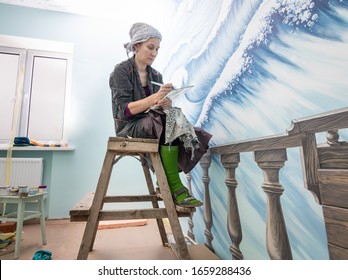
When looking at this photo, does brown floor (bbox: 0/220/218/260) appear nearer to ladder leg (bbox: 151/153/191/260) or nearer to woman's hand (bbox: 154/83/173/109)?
ladder leg (bbox: 151/153/191/260)

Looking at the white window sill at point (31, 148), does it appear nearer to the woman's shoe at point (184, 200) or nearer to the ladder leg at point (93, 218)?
the ladder leg at point (93, 218)

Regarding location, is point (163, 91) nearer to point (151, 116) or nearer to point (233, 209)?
point (151, 116)

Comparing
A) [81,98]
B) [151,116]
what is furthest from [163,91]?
[81,98]

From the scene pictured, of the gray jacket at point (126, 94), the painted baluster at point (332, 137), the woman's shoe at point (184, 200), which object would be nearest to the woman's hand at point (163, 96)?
the gray jacket at point (126, 94)

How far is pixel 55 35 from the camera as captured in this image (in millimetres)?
2623

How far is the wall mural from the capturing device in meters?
0.64

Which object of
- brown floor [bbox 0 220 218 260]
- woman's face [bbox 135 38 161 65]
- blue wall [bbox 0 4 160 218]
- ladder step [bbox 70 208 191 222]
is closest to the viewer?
ladder step [bbox 70 208 191 222]

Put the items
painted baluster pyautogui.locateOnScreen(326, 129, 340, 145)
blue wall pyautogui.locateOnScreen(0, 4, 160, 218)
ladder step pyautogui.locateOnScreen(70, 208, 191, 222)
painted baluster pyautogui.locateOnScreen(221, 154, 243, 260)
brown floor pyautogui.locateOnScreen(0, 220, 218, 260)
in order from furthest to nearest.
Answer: blue wall pyautogui.locateOnScreen(0, 4, 160, 218) < brown floor pyautogui.locateOnScreen(0, 220, 218, 260) < painted baluster pyautogui.locateOnScreen(221, 154, 243, 260) < ladder step pyautogui.locateOnScreen(70, 208, 191, 222) < painted baluster pyautogui.locateOnScreen(326, 129, 340, 145)

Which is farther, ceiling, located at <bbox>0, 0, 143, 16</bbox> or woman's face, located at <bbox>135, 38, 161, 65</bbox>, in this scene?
ceiling, located at <bbox>0, 0, 143, 16</bbox>

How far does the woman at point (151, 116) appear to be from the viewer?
3.20 feet

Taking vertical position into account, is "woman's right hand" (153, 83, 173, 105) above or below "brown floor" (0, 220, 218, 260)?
above

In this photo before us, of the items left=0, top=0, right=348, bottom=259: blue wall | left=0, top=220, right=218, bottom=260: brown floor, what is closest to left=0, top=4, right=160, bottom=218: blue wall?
left=0, top=0, right=348, bottom=259: blue wall

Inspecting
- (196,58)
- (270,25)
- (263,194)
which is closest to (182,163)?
(263,194)
